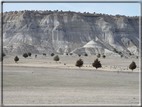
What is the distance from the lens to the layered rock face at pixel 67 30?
5993 inches

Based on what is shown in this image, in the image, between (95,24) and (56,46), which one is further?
(95,24)

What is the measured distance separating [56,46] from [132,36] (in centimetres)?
5474

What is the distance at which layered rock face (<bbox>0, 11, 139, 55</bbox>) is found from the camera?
5993 inches

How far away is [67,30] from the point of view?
545 feet

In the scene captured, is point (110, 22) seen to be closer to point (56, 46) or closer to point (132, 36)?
point (132, 36)

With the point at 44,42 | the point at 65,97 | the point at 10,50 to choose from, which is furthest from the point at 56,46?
the point at 65,97

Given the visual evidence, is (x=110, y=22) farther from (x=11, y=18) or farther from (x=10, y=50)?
(x=10, y=50)

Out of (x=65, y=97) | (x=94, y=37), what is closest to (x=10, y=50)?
(x=94, y=37)

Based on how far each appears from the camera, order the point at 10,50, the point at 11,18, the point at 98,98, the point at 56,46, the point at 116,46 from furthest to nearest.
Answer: the point at 11,18
the point at 116,46
the point at 56,46
the point at 10,50
the point at 98,98

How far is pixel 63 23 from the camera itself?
168m

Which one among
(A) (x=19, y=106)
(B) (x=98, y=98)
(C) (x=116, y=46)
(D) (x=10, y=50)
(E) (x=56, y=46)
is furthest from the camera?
(C) (x=116, y=46)

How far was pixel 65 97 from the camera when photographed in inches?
654

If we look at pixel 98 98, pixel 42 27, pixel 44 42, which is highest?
pixel 42 27

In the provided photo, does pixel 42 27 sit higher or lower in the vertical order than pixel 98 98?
higher
